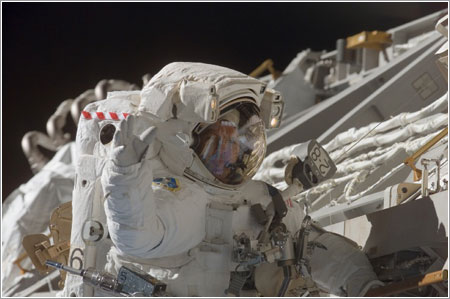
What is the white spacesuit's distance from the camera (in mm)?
3664

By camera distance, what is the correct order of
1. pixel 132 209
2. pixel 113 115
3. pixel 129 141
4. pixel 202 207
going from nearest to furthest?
pixel 129 141, pixel 132 209, pixel 202 207, pixel 113 115

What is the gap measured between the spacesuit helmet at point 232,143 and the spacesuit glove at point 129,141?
1.91 feet

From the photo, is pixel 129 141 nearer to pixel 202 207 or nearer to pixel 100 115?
pixel 202 207

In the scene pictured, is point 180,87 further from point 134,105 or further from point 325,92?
point 325,92

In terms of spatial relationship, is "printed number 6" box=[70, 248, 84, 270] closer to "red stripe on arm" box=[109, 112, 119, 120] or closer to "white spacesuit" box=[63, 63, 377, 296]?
"white spacesuit" box=[63, 63, 377, 296]

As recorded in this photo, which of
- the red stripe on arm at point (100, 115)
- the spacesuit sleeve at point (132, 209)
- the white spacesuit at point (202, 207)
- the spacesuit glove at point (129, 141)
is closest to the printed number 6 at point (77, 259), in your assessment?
the white spacesuit at point (202, 207)

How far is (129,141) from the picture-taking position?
3.27 m

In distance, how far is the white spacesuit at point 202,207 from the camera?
3.66 m

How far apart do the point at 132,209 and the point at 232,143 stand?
0.58 metres

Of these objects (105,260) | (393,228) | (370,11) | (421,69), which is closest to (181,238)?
(105,260)

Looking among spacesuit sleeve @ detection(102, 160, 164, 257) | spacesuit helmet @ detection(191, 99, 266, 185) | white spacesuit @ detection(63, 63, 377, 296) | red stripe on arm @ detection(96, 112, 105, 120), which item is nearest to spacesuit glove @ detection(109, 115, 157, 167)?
spacesuit sleeve @ detection(102, 160, 164, 257)

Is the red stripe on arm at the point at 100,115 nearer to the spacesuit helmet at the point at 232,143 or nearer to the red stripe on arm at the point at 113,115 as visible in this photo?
the red stripe on arm at the point at 113,115

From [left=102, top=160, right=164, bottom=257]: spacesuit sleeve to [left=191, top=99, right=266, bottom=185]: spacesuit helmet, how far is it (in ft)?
1.22

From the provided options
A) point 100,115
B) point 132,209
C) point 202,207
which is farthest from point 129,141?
point 100,115
